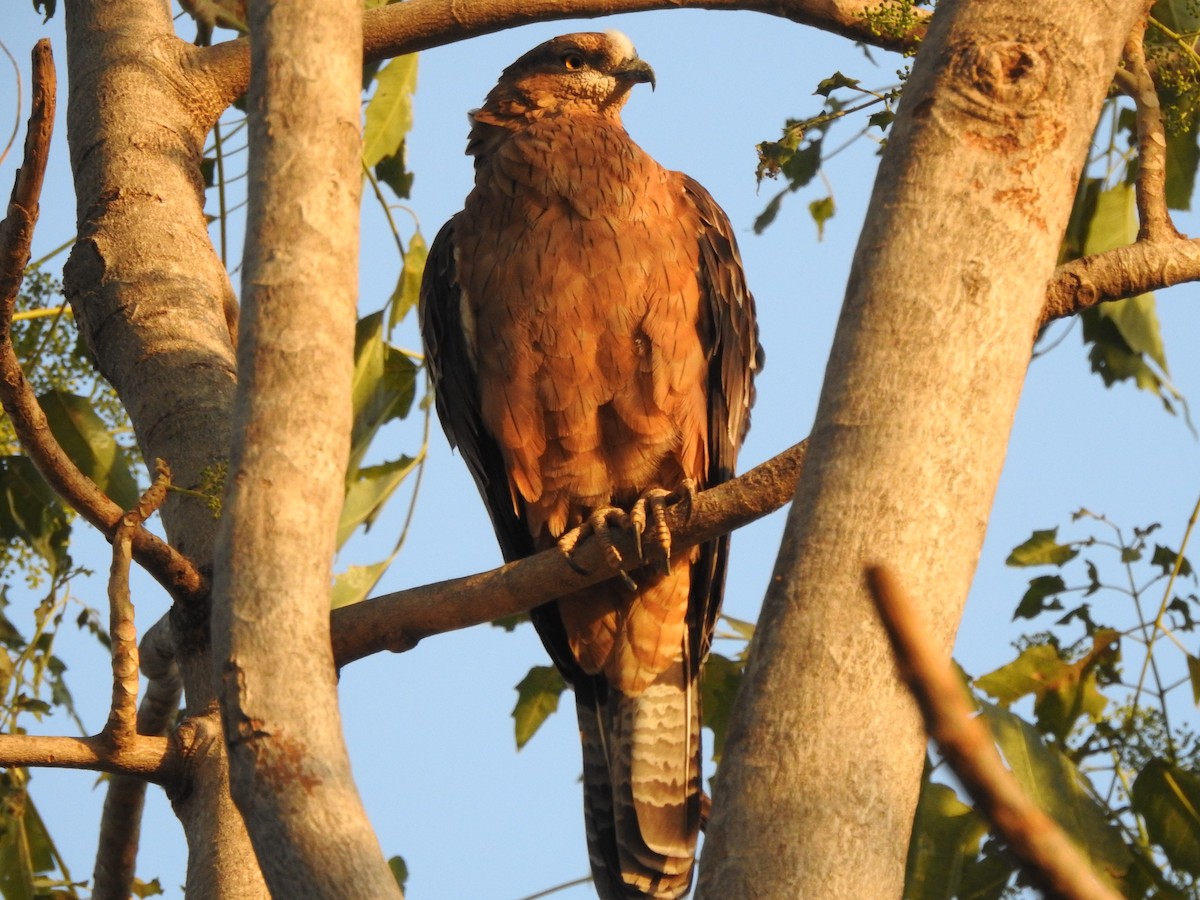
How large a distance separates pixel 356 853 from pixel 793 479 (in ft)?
5.10

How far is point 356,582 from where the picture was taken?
4.57 meters

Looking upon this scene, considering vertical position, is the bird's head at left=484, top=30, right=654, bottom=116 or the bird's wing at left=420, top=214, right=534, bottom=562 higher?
the bird's head at left=484, top=30, right=654, bottom=116

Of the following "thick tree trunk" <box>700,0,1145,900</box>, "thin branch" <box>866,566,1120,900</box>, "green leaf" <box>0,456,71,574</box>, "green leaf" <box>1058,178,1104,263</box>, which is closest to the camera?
"thin branch" <box>866,566,1120,900</box>

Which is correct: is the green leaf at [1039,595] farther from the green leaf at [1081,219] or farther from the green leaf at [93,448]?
the green leaf at [93,448]

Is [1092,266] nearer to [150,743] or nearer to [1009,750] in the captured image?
[1009,750]

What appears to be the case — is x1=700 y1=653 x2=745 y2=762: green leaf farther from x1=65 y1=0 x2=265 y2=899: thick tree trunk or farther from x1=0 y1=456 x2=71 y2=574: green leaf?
x1=0 y1=456 x2=71 y2=574: green leaf

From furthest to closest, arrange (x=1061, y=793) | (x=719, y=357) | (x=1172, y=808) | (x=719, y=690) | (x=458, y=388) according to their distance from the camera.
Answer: (x=458, y=388)
(x=719, y=357)
(x=719, y=690)
(x=1172, y=808)
(x=1061, y=793)

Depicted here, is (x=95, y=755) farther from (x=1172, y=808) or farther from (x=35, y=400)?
(x=1172, y=808)

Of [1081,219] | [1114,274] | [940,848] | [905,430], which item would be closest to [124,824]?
[940,848]

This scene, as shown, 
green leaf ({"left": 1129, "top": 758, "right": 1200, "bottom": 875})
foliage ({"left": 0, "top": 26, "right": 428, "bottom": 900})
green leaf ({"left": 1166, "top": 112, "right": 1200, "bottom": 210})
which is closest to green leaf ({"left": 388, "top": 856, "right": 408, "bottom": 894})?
foliage ({"left": 0, "top": 26, "right": 428, "bottom": 900})

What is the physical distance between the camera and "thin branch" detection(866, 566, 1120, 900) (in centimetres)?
102

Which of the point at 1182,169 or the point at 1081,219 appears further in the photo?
the point at 1081,219

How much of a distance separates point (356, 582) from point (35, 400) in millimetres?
1917

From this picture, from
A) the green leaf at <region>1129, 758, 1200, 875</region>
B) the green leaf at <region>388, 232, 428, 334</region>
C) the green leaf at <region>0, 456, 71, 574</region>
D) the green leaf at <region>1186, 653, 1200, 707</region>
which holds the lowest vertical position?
the green leaf at <region>1129, 758, 1200, 875</region>
